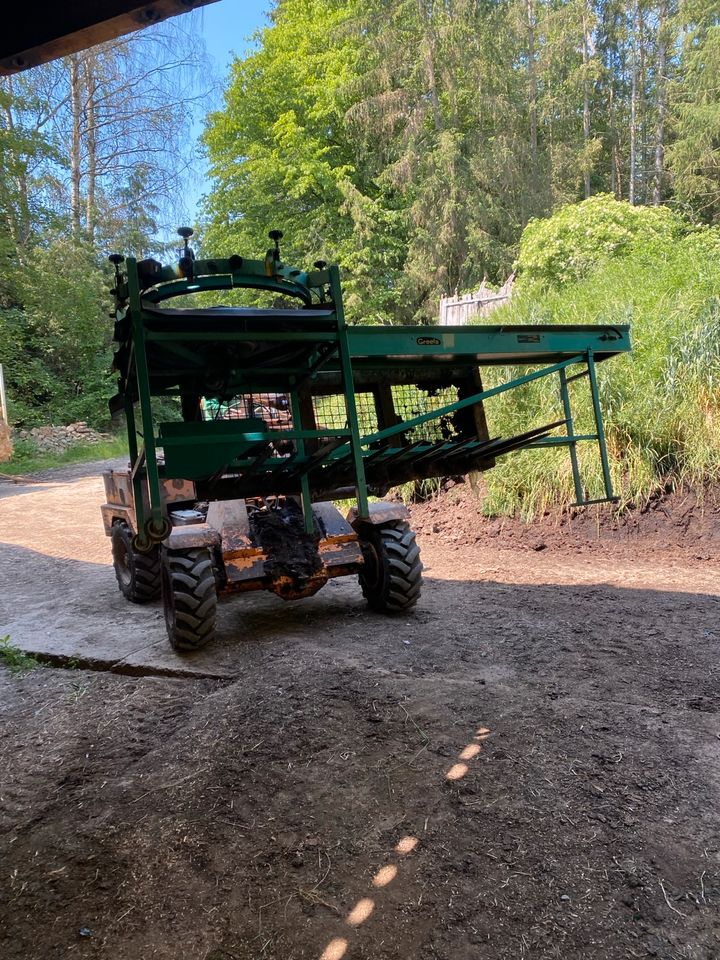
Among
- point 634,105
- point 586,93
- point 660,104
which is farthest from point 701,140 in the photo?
point 586,93

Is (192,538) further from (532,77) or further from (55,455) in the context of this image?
(532,77)

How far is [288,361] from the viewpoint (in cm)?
374

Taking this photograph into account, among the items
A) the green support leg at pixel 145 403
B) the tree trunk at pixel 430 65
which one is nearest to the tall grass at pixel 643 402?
the green support leg at pixel 145 403

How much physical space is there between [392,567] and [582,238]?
9.73 meters

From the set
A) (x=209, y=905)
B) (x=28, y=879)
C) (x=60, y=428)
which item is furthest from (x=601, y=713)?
(x=60, y=428)

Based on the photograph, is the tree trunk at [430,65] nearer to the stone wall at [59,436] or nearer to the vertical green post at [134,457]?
the stone wall at [59,436]

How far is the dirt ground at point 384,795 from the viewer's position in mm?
1942

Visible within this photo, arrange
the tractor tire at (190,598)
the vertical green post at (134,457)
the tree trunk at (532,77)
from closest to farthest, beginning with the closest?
the vertical green post at (134,457) < the tractor tire at (190,598) < the tree trunk at (532,77)

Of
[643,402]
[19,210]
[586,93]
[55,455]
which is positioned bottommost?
[643,402]

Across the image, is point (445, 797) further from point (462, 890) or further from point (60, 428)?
point (60, 428)

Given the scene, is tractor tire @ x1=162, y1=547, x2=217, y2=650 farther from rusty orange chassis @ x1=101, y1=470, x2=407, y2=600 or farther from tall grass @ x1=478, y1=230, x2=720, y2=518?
tall grass @ x1=478, y1=230, x2=720, y2=518

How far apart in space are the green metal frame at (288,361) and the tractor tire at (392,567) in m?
0.74

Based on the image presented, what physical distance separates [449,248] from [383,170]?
3613mm

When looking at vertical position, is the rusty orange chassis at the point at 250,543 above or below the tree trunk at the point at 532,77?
below
